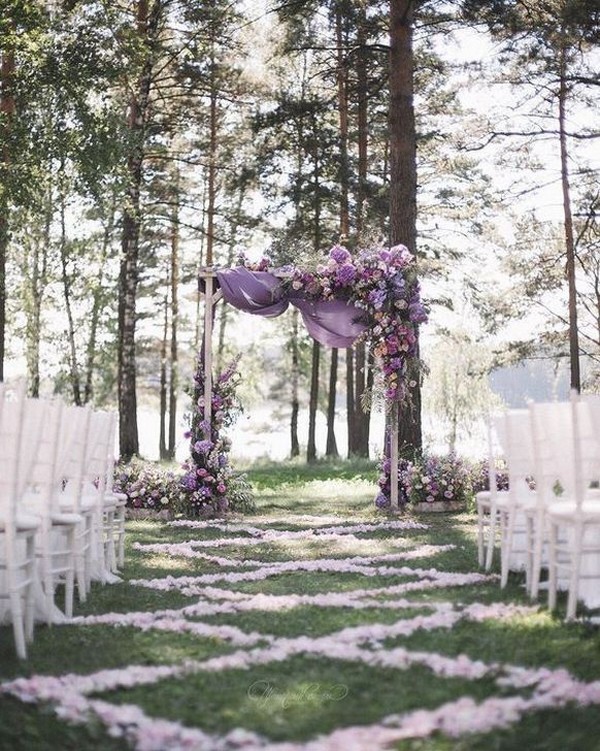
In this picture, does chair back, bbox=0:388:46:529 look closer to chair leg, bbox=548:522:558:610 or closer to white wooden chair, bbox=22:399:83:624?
white wooden chair, bbox=22:399:83:624

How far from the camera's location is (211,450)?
37.6 ft

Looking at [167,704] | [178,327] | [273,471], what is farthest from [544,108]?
[167,704]

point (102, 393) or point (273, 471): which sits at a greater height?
point (102, 393)

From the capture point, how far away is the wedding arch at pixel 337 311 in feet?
37.3

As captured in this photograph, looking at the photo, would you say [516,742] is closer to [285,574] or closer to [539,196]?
[285,574]

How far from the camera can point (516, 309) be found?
70.8 feet

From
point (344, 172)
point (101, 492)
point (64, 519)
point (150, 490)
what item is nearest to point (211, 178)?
point (344, 172)

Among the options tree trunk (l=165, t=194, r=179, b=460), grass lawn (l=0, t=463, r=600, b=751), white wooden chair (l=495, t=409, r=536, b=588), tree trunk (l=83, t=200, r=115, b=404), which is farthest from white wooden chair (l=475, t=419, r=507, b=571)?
tree trunk (l=165, t=194, r=179, b=460)

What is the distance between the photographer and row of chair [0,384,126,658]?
4.34m

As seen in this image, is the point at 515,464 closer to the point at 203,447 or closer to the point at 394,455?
the point at 394,455

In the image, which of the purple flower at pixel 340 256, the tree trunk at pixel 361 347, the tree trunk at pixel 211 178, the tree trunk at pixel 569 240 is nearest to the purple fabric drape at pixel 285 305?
the purple flower at pixel 340 256

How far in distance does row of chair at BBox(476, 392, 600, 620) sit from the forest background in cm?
544

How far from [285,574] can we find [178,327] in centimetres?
2225

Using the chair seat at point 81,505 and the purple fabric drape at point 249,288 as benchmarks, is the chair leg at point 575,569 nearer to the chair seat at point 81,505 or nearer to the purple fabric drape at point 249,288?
the chair seat at point 81,505
